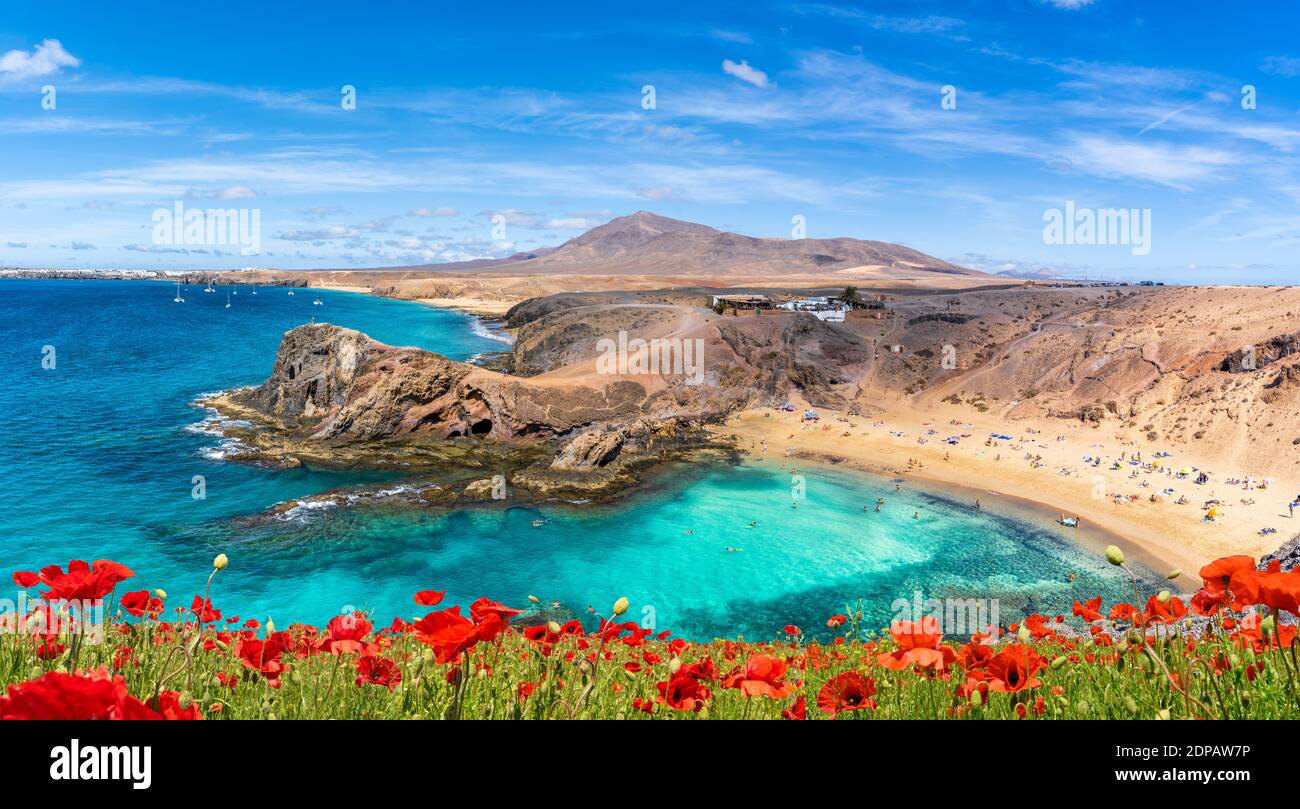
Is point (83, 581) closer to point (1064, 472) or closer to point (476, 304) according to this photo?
point (1064, 472)

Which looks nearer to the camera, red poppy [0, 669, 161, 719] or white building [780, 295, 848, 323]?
red poppy [0, 669, 161, 719]

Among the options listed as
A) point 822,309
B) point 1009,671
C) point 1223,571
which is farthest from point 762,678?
point 822,309

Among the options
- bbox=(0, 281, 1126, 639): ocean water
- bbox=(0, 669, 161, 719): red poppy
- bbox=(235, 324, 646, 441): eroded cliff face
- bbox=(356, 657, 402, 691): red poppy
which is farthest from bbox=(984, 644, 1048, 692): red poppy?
bbox=(235, 324, 646, 441): eroded cliff face

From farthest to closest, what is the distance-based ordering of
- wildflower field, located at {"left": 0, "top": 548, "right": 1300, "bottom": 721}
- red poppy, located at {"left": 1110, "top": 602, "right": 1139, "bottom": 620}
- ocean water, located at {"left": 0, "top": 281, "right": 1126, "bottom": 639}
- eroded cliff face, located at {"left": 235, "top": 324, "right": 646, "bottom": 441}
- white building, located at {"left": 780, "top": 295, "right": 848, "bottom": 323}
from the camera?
white building, located at {"left": 780, "top": 295, "right": 848, "bottom": 323}, eroded cliff face, located at {"left": 235, "top": 324, "right": 646, "bottom": 441}, ocean water, located at {"left": 0, "top": 281, "right": 1126, "bottom": 639}, red poppy, located at {"left": 1110, "top": 602, "right": 1139, "bottom": 620}, wildflower field, located at {"left": 0, "top": 548, "right": 1300, "bottom": 721}

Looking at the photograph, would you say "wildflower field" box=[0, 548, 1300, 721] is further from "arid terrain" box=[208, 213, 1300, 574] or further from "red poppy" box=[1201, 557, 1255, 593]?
"arid terrain" box=[208, 213, 1300, 574]

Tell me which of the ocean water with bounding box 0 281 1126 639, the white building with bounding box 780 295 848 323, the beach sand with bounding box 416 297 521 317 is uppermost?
the beach sand with bounding box 416 297 521 317
